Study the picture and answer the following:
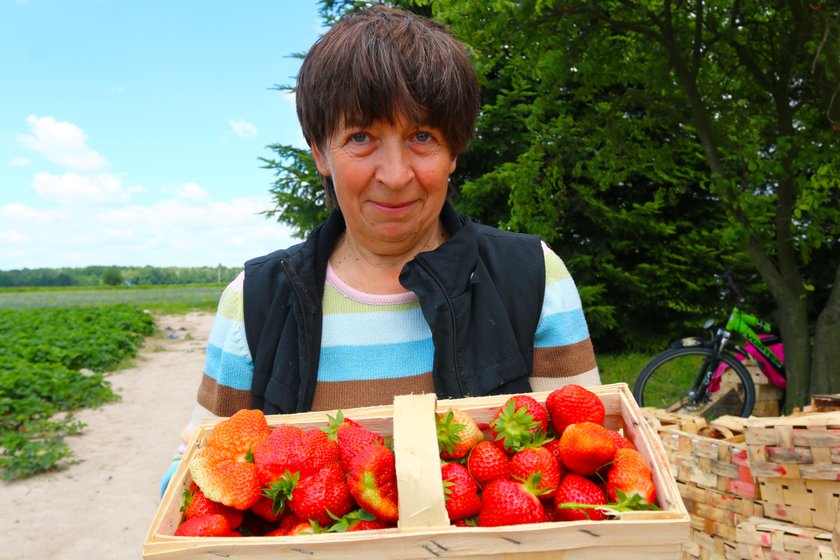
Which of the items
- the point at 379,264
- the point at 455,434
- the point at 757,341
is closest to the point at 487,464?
the point at 455,434

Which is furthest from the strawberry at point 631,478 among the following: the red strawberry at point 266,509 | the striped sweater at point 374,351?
the red strawberry at point 266,509

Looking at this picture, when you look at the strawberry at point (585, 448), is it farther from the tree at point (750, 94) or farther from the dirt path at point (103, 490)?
the tree at point (750, 94)

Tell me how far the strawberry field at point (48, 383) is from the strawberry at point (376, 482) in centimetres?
539

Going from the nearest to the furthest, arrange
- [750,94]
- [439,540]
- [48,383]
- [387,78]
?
1. [439,540]
2. [387,78]
3. [750,94]
4. [48,383]

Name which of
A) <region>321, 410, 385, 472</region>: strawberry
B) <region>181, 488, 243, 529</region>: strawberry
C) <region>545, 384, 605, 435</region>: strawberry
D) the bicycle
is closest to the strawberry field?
the bicycle

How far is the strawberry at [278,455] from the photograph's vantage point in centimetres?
120

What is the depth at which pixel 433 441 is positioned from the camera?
3.61 ft

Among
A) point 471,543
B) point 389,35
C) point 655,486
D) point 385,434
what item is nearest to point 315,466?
point 385,434

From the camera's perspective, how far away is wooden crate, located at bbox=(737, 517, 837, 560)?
244 centimetres

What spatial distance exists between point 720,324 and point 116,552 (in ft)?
25.3

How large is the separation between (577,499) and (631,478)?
10cm

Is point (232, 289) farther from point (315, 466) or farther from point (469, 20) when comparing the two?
point (469, 20)

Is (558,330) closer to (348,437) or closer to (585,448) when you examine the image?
(585,448)

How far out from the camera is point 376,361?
1.62 meters
